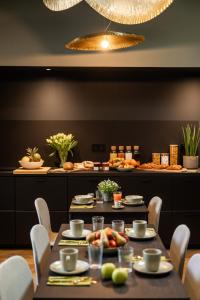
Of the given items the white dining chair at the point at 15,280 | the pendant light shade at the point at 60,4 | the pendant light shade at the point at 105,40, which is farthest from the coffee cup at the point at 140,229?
the pendant light shade at the point at 105,40

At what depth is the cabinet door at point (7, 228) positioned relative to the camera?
5766mm

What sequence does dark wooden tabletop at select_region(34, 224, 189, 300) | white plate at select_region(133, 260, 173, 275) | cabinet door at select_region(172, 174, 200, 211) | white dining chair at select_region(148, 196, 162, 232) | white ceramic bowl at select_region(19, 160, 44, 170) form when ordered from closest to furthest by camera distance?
dark wooden tabletop at select_region(34, 224, 189, 300)
white plate at select_region(133, 260, 173, 275)
white dining chair at select_region(148, 196, 162, 232)
cabinet door at select_region(172, 174, 200, 211)
white ceramic bowl at select_region(19, 160, 44, 170)

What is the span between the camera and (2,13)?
568 centimetres

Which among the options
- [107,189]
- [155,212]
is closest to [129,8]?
[107,189]

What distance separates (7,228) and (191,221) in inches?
83.6

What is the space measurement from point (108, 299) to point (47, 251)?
4.26 ft

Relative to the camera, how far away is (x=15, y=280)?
238 centimetres

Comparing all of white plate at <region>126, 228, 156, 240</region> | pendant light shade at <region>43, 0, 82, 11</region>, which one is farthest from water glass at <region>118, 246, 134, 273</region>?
pendant light shade at <region>43, 0, 82, 11</region>

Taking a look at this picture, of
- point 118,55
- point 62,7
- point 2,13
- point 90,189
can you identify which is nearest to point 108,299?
point 62,7

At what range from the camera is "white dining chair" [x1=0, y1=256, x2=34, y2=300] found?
7.45 ft

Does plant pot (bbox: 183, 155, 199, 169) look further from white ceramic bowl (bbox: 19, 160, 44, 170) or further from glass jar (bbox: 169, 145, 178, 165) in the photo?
white ceramic bowl (bbox: 19, 160, 44, 170)

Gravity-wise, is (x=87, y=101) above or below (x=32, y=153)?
above

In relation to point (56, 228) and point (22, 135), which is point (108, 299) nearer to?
point (56, 228)

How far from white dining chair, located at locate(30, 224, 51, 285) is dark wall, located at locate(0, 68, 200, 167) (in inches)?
123
